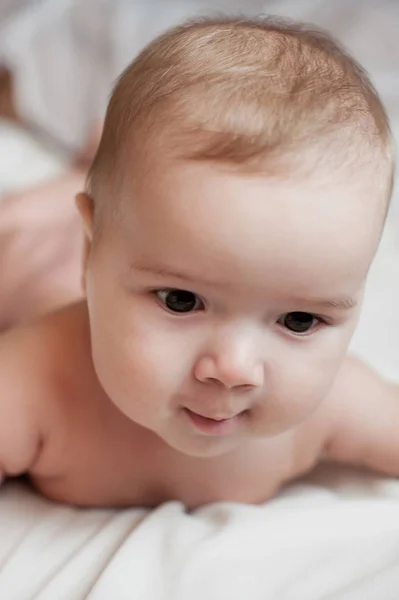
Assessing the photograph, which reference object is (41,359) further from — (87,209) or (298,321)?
(298,321)

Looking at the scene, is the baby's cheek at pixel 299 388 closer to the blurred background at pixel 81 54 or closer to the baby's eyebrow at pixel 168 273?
the baby's eyebrow at pixel 168 273

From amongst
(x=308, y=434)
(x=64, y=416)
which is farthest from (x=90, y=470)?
(x=308, y=434)

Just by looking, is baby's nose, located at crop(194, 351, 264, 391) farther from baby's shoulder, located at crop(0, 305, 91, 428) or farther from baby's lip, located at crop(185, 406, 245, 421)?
baby's shoulder, located at crop(0, 305, 91, 428)

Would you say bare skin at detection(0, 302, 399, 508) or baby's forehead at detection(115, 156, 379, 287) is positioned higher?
baby's forehead at detection(115, 156, 379, 287)

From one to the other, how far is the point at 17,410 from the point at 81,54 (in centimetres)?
91

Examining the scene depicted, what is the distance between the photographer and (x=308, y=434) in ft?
Result: 2.93

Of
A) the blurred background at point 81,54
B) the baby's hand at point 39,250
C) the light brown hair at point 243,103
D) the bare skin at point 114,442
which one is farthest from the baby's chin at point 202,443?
the blurred background at point 81,54

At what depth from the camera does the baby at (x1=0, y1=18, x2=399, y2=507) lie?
0.63 meters

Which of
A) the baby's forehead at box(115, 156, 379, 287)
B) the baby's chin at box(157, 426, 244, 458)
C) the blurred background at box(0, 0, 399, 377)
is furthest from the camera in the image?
the blurred background at box(0, 0, 399, 377)

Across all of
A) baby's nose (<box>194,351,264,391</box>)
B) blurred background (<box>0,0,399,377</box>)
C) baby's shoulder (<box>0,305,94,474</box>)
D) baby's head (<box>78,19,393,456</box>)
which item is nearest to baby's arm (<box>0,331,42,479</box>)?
baby's shoulder (<box>0,305,94,474</box>)

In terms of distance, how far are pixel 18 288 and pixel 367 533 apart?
19.2 inches

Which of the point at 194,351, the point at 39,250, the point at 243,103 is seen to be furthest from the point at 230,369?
the point at 39,250

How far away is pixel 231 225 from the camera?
62cm

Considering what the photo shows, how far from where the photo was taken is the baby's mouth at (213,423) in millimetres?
721
